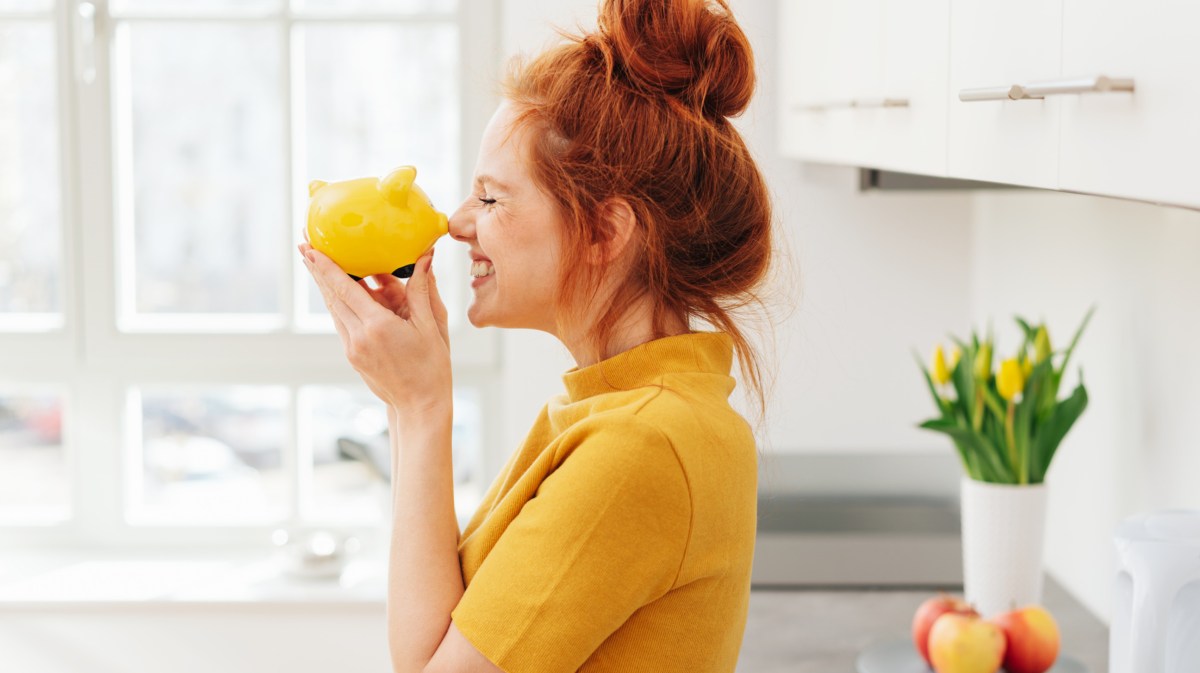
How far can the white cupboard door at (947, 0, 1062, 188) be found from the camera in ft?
3.11

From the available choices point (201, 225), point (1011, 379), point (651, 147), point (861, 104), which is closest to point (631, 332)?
point (651, 147)

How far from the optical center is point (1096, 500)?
1909 millimetres

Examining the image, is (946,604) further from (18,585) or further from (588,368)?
(18,585)

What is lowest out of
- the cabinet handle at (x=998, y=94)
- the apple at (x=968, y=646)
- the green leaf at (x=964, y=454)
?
the apple at (x=968, y=646)

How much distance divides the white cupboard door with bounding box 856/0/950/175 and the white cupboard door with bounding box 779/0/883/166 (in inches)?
1.6

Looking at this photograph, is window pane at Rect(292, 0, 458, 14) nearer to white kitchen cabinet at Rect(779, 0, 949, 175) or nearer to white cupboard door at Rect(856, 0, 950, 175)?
white kitchen cabinet at Rect(779, 0, 949, 175)

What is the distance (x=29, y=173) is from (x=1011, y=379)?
1998mm

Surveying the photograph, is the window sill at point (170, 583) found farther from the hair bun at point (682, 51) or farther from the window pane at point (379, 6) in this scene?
the hair bun at point (682, 51)

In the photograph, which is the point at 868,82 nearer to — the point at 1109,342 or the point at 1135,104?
the point at 1109,342

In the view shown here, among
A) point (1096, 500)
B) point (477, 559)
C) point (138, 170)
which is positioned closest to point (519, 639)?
point (477, 559)

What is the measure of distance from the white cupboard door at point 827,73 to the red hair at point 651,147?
1.82 ft

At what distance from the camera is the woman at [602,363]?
0.87 metres

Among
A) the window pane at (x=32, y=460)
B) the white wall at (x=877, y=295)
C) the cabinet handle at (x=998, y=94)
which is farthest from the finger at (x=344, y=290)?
the window pane at (x=32, y=460)

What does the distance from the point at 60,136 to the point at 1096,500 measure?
2.05 m
